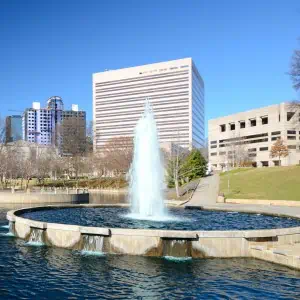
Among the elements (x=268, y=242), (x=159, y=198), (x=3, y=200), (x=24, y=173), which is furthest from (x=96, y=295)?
(x=24, y=173)

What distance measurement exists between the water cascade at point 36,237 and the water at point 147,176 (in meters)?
7.72

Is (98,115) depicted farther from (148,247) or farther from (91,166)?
→ (148,247)

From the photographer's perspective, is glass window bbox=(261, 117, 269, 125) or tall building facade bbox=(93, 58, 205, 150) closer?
glass window bbox=(261, 117, 269, 125)

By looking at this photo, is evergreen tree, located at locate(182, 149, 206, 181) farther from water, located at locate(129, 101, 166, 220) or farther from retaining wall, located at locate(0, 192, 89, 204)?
water, located at locate(129, 101, 166, 220)

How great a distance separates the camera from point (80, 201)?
5069 centimetres

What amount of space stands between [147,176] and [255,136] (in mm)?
87027

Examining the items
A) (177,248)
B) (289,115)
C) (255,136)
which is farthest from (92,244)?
(255,136)

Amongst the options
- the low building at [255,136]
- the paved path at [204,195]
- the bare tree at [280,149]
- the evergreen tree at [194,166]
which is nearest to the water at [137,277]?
the paved path at [204,195]

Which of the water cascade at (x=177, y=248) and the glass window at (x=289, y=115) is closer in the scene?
the water cascade at (x=177, y=248)

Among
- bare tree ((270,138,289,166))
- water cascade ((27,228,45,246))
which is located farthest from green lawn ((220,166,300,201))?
bare tree ((270,138,289,166))

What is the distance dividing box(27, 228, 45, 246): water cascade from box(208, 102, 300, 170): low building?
77.3 meters

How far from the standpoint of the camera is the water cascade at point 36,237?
58.8 feet

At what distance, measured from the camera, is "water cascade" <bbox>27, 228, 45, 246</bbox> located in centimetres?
1792

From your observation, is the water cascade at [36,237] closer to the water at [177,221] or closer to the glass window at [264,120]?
the water at [177,221]
